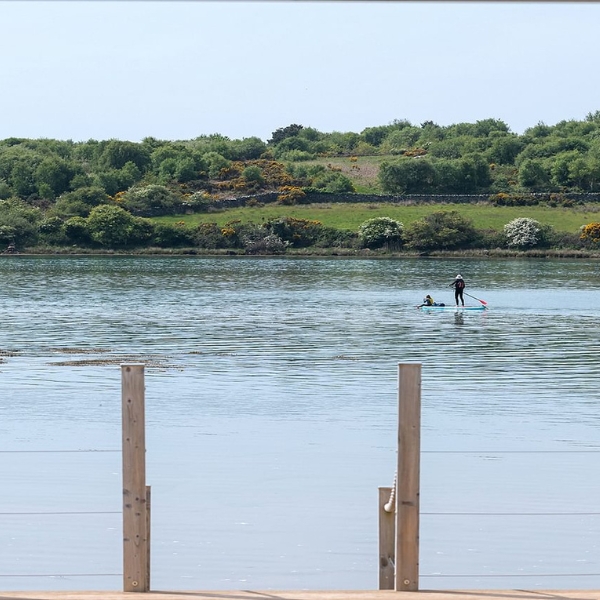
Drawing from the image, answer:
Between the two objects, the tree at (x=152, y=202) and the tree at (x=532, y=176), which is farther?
the tree at (x=532, y=176)

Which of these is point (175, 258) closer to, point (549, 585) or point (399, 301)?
point (399, 301)

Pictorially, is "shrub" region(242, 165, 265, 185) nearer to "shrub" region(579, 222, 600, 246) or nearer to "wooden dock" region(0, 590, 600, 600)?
"shrub" region(579, 222, 600, 246)

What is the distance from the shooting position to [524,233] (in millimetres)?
126688

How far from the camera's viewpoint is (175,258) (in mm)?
125188

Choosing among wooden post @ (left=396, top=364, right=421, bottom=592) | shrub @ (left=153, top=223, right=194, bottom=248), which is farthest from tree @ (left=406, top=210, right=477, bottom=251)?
wooden post @ (left=396, top=364, right=421, bottom=592)

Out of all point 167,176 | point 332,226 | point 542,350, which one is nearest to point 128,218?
point 332,226

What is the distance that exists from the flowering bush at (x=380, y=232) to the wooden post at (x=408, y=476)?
11835 centimetres

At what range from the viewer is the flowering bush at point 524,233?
127 meters

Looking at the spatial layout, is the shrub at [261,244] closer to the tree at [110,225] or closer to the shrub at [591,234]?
the tree at [110,225]

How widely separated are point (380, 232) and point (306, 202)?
1916cm

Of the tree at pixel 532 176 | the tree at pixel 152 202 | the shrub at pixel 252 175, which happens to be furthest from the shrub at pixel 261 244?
the tree at pixel 532 176

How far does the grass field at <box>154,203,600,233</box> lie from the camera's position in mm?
133375

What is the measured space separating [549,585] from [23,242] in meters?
123

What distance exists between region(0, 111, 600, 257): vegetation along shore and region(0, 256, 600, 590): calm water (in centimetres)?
7797
